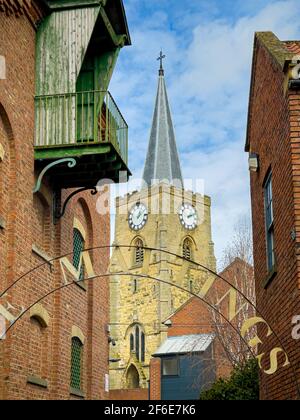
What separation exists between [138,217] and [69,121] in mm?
72494

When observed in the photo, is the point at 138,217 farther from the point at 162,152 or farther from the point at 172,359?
the point at 172,359

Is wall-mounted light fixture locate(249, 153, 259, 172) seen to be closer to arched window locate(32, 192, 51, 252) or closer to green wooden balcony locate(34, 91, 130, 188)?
green wooden balcony locate(34, 91, 130, 188)

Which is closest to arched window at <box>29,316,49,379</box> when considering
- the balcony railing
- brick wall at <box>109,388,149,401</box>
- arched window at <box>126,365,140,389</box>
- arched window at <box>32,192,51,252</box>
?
arched window at <box>32,192,51,252</box>

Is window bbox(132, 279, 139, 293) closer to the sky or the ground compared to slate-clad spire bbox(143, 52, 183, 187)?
closer to the ground

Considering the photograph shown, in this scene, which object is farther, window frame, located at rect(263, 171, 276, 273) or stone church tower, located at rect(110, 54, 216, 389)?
stone church tower, located at rect(110, 54, 216, 389)

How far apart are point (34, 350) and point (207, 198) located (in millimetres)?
73717

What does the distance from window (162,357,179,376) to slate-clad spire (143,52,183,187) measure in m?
38.4

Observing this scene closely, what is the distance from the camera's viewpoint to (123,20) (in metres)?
17.4

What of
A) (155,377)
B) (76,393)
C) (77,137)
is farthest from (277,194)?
(155,377)

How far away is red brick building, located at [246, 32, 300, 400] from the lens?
1117cm

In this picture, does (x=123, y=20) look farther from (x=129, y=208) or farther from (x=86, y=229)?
(x=129, y=208)

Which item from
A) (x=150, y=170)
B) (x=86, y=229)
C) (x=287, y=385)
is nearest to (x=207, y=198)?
(x=150, y=170)

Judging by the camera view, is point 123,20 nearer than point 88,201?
Yes

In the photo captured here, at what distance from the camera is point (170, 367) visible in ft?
152
